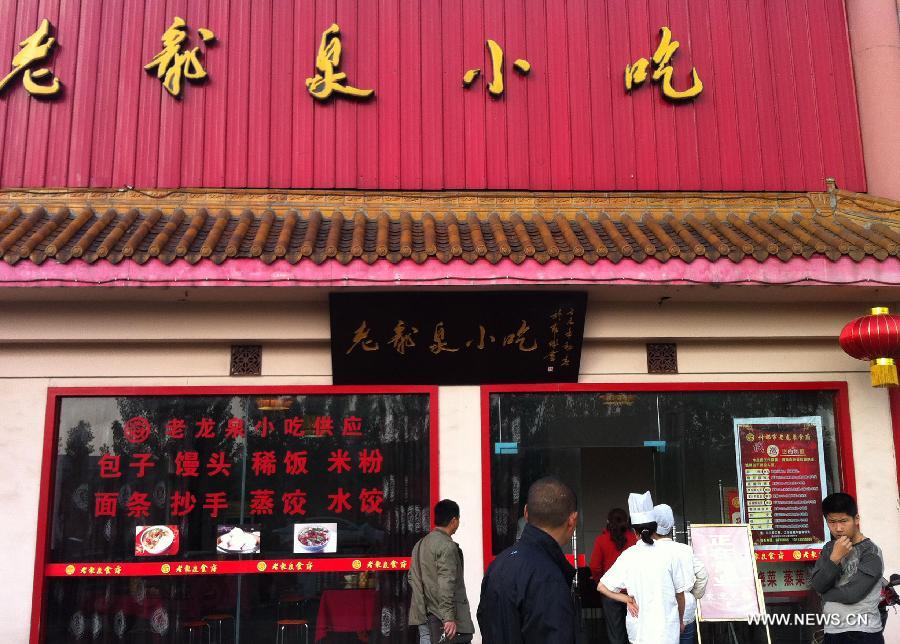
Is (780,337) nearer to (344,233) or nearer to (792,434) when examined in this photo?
(792,434)

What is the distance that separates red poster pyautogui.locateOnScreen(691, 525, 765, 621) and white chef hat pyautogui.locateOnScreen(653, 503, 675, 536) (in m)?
1.77

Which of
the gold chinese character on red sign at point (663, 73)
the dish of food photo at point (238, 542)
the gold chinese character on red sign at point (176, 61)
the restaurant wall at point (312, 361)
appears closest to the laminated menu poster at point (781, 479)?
the restaurant wall at point (312, 361)

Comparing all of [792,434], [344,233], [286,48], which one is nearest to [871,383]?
[792,434]

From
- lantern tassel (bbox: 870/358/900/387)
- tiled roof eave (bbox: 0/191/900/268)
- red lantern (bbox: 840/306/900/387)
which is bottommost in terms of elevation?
lantern tassel (bbox: 870/358/900/387)

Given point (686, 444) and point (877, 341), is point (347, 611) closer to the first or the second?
point (686, 444)

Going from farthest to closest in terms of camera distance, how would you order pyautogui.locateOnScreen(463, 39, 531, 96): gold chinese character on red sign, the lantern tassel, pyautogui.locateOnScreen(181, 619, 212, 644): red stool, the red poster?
pyautogui.locateOnScreen(463, 39, 531, 96): gold chinese character on red sign < pyautogui.locateOnScreen(181, 619, 212, 644): red stool < the lantern tassel < the red poster

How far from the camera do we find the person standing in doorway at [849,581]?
4.88 meters

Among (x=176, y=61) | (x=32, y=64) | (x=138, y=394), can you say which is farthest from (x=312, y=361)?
(x=32, y=64)

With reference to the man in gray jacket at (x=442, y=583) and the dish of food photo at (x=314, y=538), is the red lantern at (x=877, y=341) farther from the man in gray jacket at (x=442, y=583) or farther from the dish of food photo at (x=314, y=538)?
the dish of food photo at (x=314, y=538)

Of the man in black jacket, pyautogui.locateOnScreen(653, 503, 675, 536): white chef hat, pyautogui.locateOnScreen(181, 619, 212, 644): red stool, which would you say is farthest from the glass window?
the man in black jacket

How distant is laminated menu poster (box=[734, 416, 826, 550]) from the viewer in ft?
23.4

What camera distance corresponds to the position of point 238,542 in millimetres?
6824

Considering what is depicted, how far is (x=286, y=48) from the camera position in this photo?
25.3 ft

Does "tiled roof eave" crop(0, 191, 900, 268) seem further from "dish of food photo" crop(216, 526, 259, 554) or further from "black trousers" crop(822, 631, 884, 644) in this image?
"black trousers" crop(822, 631, 884, 644)
